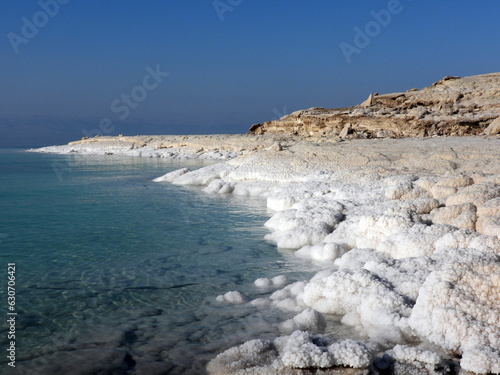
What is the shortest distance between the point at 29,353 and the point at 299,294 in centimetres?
337

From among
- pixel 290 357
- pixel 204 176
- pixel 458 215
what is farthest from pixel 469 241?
pixel 204 176

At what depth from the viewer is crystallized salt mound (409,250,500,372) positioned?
14.3ft

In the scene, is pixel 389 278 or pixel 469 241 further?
pixel 469 241

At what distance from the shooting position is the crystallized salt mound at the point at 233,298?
5909 millimetres

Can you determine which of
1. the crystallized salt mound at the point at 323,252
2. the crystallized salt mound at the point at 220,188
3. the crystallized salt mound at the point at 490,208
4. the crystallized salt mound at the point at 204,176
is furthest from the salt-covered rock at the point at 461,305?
the crystallized salt mound at the point at 204,176

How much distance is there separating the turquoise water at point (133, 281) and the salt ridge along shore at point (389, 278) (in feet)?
1.66

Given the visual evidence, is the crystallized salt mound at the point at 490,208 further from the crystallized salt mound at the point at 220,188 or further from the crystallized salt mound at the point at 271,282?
the crystallized salt mound at the point at 220,188

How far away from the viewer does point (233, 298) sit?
19.5 ft

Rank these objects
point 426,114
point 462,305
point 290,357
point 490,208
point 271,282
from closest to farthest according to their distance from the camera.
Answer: point 290,357, point 462,305, point 271,282, point 490,208, point 426,114

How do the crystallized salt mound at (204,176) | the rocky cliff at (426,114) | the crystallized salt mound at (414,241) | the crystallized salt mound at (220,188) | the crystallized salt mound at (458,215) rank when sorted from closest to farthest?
the crystallized salt mound at (414,241)
the crystallized salt mound at (458,215)
the crystallized salt mound at (220,188)
the crystallized salt mound at (204,176)
the rocky cliff at (426,114)

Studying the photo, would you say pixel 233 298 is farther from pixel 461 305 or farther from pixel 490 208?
pixel 490 208

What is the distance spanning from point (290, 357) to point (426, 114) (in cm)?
2682

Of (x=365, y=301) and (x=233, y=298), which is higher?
(x=365, y=301)

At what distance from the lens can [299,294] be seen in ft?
19.5
